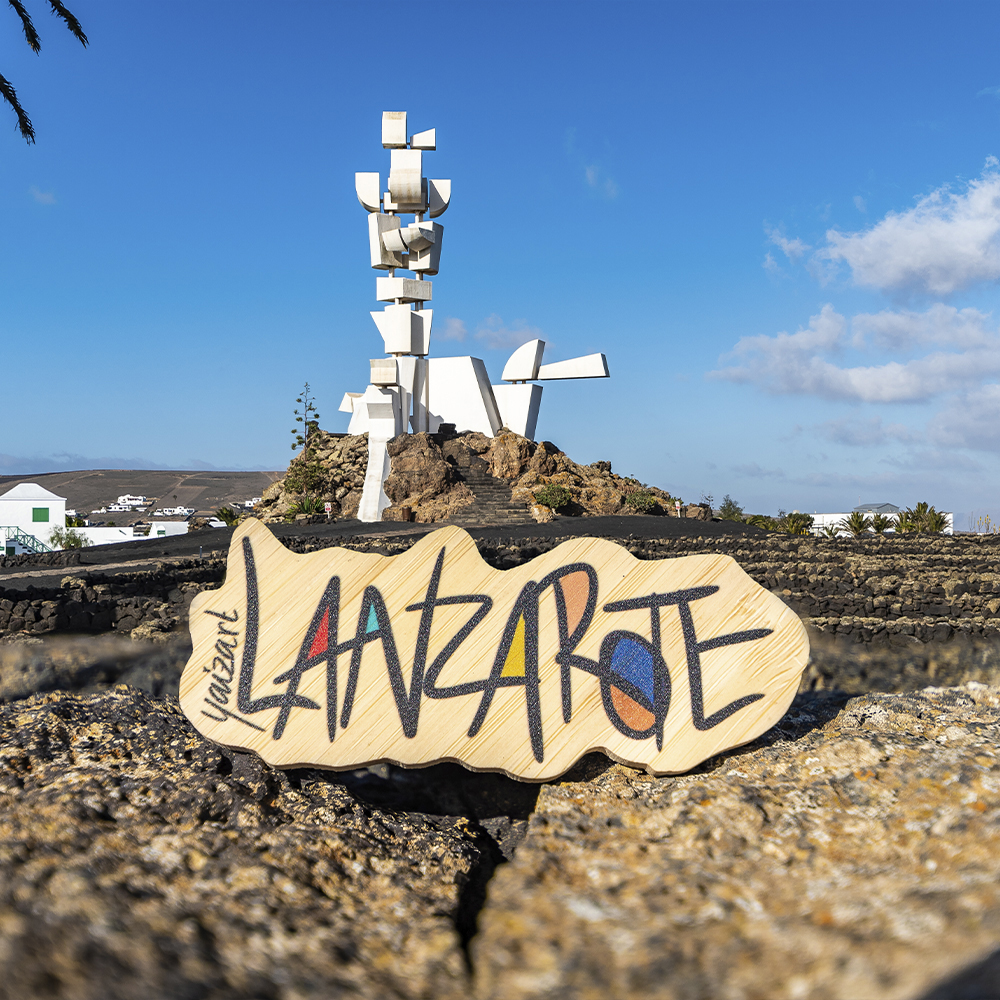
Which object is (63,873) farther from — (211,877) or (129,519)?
(129,519)

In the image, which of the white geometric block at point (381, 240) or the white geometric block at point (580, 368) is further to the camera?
the white geometric block at point (580, 368)

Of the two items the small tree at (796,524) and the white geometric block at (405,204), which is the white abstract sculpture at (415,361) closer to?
the white geometric block at (405,204)

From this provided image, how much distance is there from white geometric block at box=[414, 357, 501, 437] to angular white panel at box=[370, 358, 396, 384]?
273cm

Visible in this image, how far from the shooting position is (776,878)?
9.88 feet

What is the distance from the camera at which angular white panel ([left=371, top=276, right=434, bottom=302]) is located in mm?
30453

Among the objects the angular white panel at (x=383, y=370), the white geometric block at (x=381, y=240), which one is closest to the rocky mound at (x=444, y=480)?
the angular white panel at (x=383, y=370)

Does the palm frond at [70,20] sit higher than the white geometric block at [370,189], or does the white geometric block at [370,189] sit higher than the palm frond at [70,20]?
the white geometric block at [370,189]

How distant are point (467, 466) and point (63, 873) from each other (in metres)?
27.6

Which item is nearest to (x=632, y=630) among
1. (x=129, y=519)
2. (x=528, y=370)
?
(x=528, y=370)

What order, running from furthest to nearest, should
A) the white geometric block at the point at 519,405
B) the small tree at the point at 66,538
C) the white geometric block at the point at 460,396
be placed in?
the white geometric block at the point at 519,405
the small tree at the point at 66,538
the white geometric block at the point at 460,396

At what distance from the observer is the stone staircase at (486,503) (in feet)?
87.5

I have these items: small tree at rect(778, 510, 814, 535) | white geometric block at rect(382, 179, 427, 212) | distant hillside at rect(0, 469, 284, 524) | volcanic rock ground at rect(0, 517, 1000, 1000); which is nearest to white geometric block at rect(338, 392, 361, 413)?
white geometric block at rect(382, 179, 427, 212)

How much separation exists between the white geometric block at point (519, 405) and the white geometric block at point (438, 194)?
8264 millimetres

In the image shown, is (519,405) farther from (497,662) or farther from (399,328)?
(497,662)
